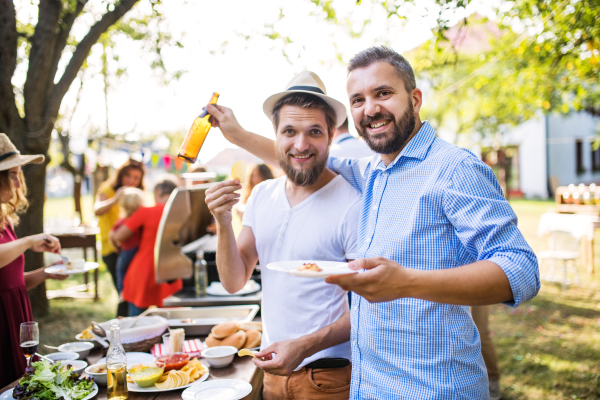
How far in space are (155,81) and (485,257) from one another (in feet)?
30.3

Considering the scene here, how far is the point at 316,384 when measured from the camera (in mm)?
2049

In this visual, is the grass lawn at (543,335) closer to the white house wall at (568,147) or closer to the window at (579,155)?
the white house wall at (568,147)

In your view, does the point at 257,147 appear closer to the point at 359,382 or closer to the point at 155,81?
the point at 359,382

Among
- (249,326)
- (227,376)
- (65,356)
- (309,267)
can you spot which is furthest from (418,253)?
(65,356)

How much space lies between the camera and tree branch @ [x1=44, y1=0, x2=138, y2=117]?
518 centimetres

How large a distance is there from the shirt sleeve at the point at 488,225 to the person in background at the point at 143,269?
4501 mm

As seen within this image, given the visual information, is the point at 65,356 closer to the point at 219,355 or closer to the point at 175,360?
the point at 175,360

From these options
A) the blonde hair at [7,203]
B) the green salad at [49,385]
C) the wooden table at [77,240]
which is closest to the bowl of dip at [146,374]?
the green salad at [49,385]

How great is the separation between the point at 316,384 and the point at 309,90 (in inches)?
56.2

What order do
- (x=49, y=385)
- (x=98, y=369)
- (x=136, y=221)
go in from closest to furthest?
(x=49, y=385) → (x=98, y=369) → (x=136, y=221)

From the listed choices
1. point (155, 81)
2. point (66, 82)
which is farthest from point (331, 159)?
point (155, 81)

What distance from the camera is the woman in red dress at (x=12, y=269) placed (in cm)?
272

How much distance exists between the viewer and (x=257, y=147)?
2.73m

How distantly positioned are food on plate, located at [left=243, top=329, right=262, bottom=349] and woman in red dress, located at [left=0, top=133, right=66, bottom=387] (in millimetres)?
1418
